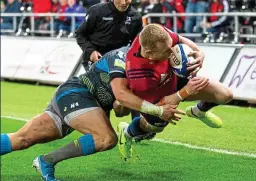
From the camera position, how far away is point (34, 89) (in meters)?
18.5

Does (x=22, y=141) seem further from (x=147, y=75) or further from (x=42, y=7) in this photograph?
(x=42, y=7)

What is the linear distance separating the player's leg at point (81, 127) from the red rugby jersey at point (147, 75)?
0.51 meters

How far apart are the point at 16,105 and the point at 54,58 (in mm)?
3844

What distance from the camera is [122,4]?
1012 centimetres

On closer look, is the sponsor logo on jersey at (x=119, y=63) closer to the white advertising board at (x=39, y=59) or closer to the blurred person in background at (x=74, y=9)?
the white advertising board at (x=39, y=59)

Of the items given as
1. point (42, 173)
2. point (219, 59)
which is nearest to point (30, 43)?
point (219, 59)

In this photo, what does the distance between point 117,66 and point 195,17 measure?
1001cm

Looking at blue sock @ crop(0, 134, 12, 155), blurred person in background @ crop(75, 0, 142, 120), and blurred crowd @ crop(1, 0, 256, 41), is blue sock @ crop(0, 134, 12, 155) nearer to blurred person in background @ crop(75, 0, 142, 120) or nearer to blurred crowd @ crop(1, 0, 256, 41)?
blurred person in background @ crop(75, 0, 142, 120)

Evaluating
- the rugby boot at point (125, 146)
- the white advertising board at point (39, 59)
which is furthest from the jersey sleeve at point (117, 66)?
the white advertising board at point (39, 59)

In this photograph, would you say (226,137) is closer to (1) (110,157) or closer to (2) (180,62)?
(1) (110,157)

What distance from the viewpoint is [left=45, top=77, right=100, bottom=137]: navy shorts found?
795cm

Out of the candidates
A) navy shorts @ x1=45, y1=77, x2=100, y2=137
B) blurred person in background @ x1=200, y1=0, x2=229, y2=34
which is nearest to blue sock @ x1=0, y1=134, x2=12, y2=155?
navy shorts @ x1=45, y1=77, x2=100, y2=137

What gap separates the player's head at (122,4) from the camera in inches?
397

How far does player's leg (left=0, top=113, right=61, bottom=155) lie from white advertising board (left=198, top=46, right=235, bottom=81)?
275 inches
